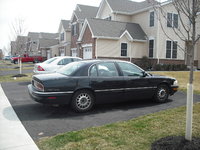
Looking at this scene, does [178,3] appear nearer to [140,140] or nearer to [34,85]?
[140,140]

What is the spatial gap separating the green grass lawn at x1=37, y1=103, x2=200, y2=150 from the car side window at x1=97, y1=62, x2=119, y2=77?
1.76 m

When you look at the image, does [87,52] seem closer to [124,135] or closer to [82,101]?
[82,101]

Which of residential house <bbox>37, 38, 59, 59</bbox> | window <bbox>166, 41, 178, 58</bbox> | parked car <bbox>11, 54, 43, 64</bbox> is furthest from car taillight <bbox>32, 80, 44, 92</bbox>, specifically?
residential house <bbox>37, 38, 59, 59</bbox>

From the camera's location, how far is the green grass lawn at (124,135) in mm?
3789

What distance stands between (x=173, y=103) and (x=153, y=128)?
2.90 m

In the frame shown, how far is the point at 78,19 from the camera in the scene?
27.2 meters

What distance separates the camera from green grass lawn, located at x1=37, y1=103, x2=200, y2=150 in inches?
149

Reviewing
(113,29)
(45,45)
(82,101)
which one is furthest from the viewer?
(45,45)

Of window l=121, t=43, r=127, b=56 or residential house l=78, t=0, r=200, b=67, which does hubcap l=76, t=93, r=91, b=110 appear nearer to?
residential house l=78, t=0, r=200, b=67

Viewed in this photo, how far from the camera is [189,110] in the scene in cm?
349

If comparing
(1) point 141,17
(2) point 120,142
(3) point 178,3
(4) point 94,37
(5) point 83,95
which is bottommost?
(2) point 120,142

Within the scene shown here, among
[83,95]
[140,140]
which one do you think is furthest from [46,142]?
[83,95]

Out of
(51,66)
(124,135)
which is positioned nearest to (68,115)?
(124,135)

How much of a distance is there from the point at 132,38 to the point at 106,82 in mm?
15562
